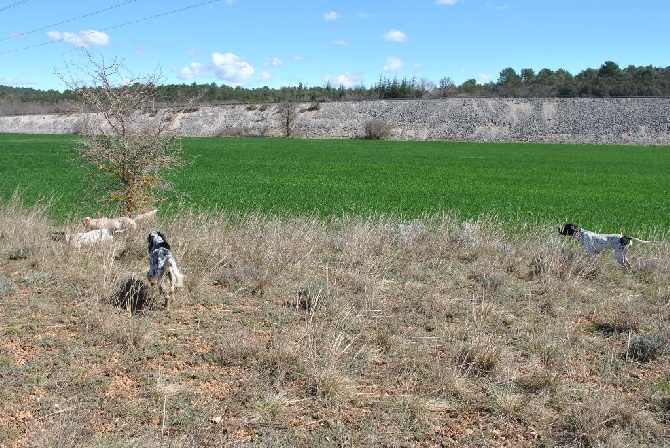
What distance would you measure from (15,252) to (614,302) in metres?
8.65

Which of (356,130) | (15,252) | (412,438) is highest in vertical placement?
(356,130)

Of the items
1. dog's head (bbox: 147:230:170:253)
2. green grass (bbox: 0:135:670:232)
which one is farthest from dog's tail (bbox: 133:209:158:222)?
dog's head (bbox: 147:230:170:253)

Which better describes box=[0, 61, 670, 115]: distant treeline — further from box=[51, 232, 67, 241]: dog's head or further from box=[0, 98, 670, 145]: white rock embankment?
box=[51, 232, 67, 241]: dog's head

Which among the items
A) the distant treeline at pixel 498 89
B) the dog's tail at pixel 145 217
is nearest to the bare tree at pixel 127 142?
the dog's tail at pixel 145 217

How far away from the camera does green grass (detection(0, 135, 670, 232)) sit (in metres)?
16.8

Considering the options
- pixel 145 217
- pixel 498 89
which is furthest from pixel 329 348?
pixel 498 89

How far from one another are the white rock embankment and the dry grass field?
64380 millimetres

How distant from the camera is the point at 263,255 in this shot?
26.6 feet

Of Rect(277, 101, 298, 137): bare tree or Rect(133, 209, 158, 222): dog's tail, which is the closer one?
Rect(133, 209, 158, 222): dog's tail

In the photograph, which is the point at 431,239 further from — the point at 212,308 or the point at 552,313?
the point at 212,308

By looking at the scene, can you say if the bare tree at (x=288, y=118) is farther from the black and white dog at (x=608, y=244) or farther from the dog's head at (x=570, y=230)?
the black and white dog at (x=608, y=244)

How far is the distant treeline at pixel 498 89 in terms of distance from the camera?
8569 centimetres

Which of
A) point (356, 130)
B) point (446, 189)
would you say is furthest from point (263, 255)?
point (356, 130)

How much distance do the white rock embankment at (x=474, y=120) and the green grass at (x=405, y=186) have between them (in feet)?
90.2
